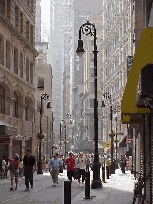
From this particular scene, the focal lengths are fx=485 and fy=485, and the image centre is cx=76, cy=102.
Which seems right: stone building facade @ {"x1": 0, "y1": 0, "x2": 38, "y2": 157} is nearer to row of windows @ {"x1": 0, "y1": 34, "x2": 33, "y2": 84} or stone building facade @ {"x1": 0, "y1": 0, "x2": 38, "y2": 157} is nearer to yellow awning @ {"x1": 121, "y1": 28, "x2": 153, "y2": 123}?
row of windows @ {"x1": 0, "y1": 34, "x2": 33, "y2": 84}

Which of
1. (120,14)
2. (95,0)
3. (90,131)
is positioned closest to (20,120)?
(120,14)

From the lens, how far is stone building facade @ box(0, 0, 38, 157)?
4244 cm

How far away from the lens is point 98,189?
78.4ft

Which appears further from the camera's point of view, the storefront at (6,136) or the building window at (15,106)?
the building window at (15,106)

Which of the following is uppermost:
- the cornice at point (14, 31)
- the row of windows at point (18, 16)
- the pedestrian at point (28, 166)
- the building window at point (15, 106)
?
the row of windows at point (18, 16)

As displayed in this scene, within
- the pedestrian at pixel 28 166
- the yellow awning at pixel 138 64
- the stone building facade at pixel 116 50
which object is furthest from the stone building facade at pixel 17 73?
the yellow awning at pixel 138 64

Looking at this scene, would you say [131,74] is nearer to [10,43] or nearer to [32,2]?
[10,43]

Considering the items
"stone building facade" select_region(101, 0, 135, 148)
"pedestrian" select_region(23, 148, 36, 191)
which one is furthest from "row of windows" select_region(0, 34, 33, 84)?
"stone building facade" select_region(101, 0, 135, 148)

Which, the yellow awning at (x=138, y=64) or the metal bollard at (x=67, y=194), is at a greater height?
the yellow awning at (x=138, y=64)

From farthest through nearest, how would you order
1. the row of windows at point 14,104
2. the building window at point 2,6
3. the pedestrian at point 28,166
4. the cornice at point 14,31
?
Answer: the building window at point 2,6
the row of windows at point 14,104
the cornice at point 14,31
the pedestrian at point 28,166

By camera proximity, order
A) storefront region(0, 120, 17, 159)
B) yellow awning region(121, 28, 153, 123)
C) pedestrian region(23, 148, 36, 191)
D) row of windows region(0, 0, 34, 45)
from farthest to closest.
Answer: row of windows region(0, 0, 34, 45), storefront region(0, 120, 17, 159), pedestrian region(23, 148, 36, 191), yellow awning region(121, 28, 153, 123)

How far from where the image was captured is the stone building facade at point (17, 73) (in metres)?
42.4

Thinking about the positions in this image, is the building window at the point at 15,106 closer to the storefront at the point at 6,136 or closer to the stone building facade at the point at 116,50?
the storefront at the point at 6,136

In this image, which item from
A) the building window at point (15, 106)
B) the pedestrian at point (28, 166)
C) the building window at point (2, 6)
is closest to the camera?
the pedestrian at point (28, 166)
